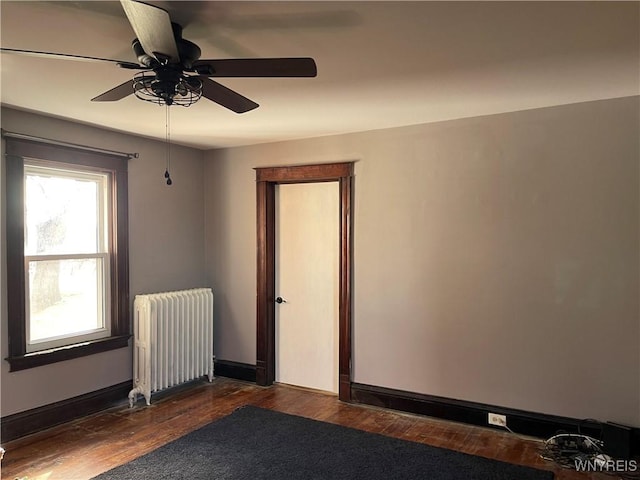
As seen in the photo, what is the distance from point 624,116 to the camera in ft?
10.4

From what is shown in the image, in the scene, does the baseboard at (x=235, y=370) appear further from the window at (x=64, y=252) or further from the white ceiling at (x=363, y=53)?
the white ceiling at (x=363, y=53)

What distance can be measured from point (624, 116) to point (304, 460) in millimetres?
3195

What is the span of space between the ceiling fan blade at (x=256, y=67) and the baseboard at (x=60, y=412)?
304cm

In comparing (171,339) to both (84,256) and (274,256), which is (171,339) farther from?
(274,256)

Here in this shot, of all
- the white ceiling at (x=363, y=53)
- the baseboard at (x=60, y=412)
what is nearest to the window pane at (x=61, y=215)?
the white ceiling at (x=363, y=53)

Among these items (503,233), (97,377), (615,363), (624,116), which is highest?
(624,116)

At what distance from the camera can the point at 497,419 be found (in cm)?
361

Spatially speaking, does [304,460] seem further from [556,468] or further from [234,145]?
[234,145]

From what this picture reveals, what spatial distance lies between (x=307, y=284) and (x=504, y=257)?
1.89m

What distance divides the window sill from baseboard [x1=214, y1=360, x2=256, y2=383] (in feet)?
3.69

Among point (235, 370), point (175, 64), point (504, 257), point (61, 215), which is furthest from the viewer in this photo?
point (235, 370)

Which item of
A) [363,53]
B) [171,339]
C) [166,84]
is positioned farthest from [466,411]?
[166,84]

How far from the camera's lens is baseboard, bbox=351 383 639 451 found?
11.0ft

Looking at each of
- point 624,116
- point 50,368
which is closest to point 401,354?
point 624,116
